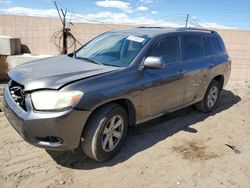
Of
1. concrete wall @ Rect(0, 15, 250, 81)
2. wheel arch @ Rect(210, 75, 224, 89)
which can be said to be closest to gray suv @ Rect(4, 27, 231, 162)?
wheel arch @ Rect(210, 75, 224, 89)

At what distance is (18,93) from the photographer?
3.49 m

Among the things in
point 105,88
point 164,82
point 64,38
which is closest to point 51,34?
point 64,38

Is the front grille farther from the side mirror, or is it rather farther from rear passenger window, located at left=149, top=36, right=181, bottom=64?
rear passenger window, located at left=149, top=36, right=181, bottom=64

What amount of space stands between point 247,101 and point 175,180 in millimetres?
4785

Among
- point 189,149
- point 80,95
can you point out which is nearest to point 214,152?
point 189,149

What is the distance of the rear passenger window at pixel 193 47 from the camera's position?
5027 millimetres

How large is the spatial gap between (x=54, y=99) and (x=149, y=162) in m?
1.65

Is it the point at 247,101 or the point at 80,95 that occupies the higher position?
the point at 80,95

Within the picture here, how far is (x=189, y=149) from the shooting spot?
4.36 m

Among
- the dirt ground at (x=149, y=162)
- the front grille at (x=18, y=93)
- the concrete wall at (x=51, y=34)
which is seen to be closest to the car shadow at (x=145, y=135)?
the dirt ground at (x=149, y=162)

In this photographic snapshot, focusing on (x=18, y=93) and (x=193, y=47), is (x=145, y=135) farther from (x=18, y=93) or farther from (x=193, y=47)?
(x=18, y=93)

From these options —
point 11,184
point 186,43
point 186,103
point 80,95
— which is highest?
point 186,43

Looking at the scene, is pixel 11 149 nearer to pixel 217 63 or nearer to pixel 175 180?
pixel 175 180

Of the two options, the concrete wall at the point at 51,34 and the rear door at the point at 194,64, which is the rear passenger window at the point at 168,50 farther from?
the concrete wall at the point at 51,34
